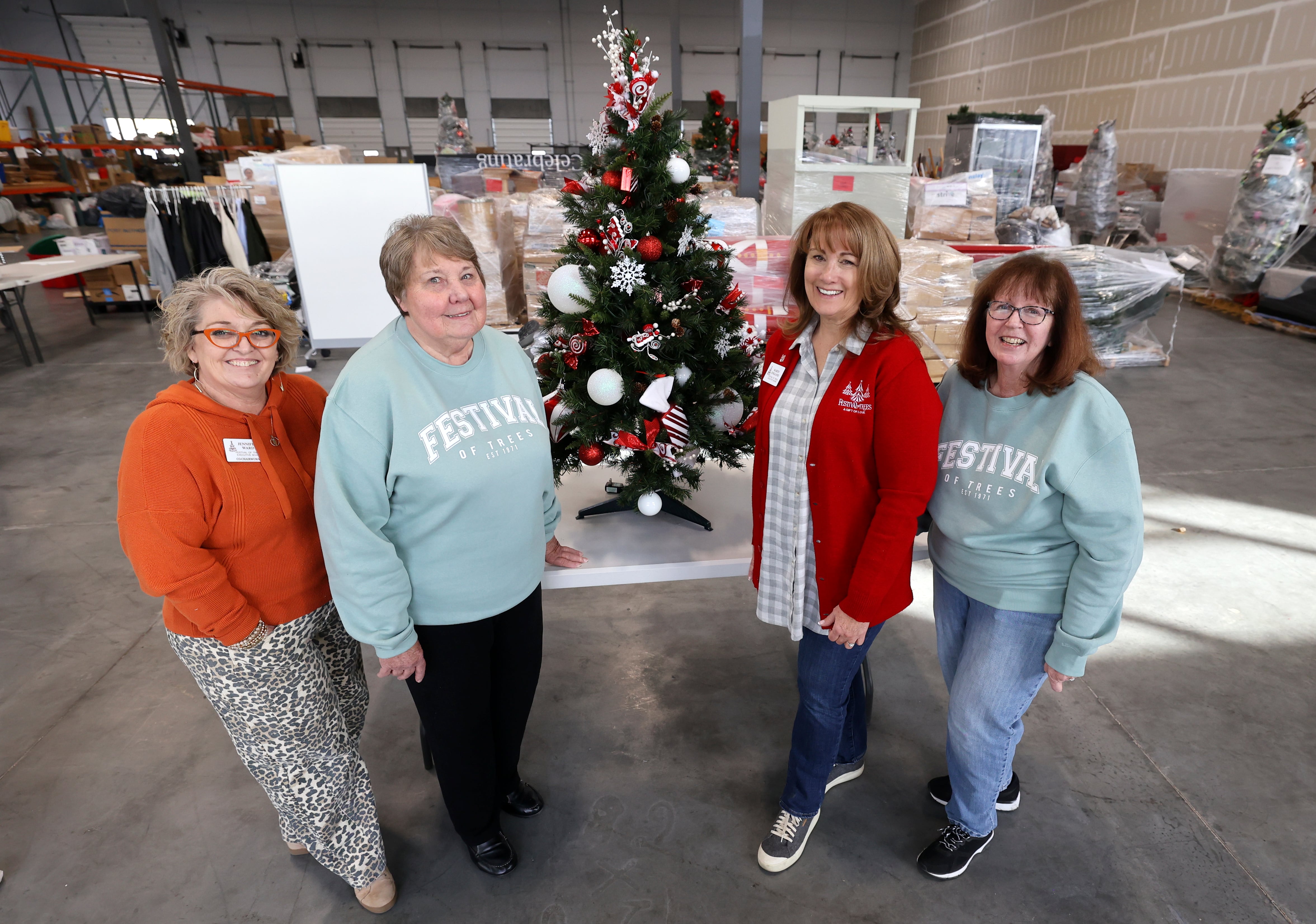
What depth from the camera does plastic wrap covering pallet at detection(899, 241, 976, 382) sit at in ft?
13.8

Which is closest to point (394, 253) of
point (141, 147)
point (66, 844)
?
point (66, 844)

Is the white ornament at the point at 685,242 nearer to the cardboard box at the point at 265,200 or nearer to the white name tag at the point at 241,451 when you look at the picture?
the white name tag at the point at 241,451

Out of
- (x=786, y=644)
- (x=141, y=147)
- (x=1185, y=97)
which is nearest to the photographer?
(x=786, y=644)

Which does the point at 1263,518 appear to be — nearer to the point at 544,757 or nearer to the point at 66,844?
the point at 544,757

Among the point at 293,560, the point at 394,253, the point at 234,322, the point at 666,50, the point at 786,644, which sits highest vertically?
the point at 666,50

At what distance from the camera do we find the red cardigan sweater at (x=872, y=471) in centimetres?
133

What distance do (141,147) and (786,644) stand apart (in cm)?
1657

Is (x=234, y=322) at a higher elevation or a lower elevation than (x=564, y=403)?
higher

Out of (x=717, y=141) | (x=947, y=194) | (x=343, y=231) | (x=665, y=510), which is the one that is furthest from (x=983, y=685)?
(x=717, y=141)

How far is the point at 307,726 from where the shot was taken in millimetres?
1503

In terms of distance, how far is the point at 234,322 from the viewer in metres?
1.34

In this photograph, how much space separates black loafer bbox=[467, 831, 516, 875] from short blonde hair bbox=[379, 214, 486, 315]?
1.37 meters

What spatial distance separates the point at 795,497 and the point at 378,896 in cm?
142

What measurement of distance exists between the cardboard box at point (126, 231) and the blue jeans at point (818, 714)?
9.10 m
